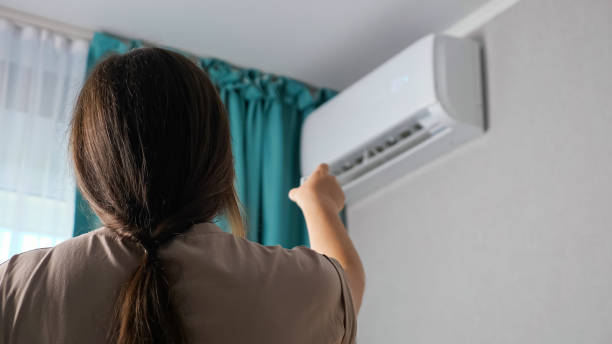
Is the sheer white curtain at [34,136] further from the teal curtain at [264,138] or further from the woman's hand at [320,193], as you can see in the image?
the woman's hand at [320,193]

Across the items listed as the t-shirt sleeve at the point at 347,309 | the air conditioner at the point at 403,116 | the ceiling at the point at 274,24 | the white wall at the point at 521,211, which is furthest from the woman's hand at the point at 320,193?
the ceiling at the point at 274,24

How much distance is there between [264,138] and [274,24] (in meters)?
0.42

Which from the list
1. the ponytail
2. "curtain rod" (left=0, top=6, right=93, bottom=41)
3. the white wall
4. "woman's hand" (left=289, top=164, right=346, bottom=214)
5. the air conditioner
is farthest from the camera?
"curtain rod" (left=0, top=6, right=93, bottom=41)

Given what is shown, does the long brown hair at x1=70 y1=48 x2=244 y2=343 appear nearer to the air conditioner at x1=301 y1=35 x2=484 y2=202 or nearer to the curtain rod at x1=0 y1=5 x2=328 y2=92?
the air conditioner at x1=301 y1=35 x2=484 y2=202

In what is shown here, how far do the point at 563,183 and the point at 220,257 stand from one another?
120 centimetres

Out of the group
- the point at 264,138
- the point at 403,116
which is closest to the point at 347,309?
the point at 403,116

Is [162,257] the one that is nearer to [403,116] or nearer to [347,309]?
[347,309]

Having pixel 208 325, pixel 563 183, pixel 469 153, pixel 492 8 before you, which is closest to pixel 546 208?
pixel 563 183

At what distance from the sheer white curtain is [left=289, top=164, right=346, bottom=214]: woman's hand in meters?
1.30

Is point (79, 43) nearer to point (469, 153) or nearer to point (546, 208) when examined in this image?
point (469, 153)

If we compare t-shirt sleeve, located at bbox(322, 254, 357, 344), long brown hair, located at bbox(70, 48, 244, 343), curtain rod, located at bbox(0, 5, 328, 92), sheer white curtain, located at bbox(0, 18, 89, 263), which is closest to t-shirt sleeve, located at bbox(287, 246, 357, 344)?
t-shirt sleeve, located at bbox(322, 254, 357, 344)

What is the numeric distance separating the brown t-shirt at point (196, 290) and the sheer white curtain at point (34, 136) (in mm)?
1410

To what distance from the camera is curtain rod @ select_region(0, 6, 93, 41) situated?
218 centimetres

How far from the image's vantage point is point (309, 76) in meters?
2.53
